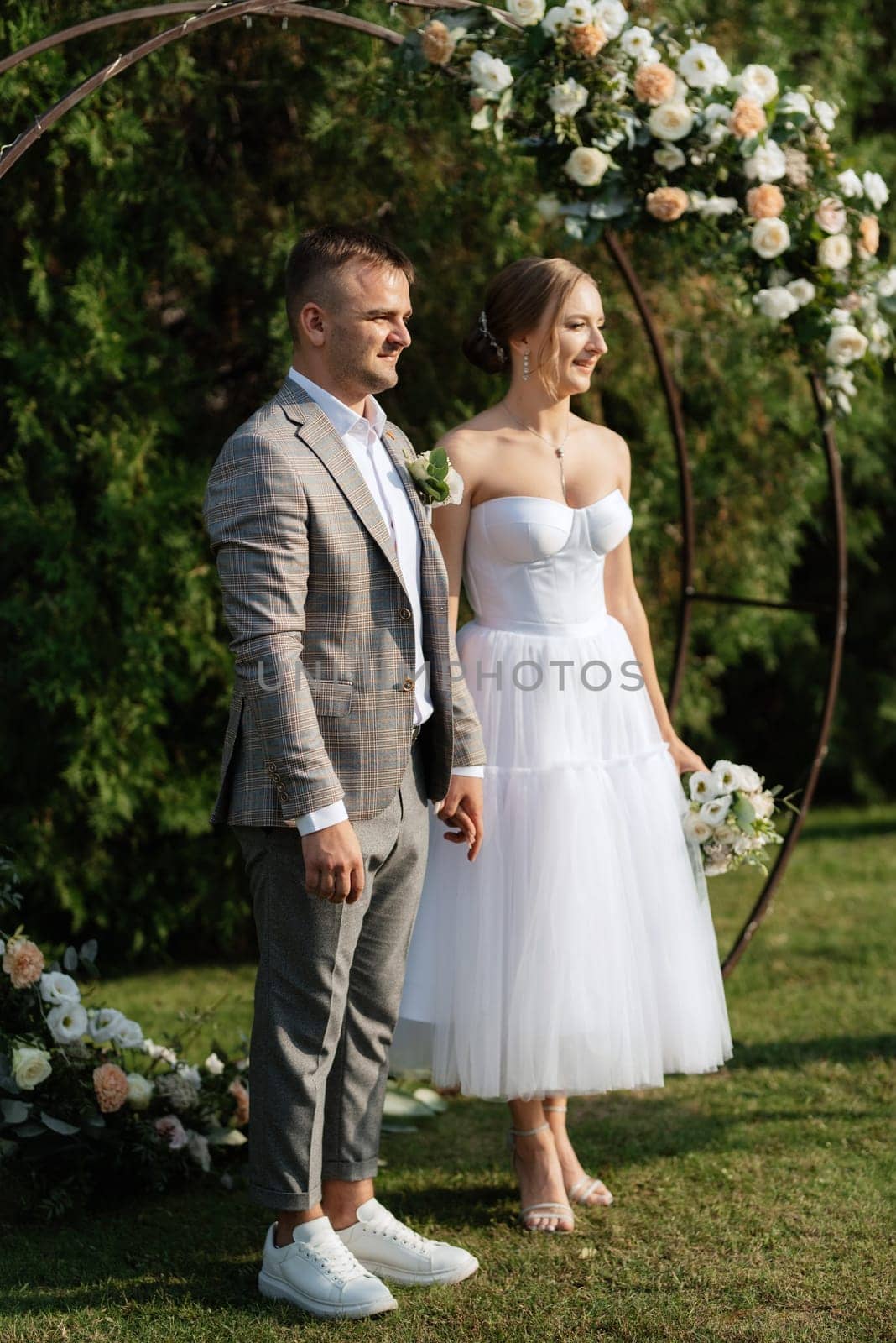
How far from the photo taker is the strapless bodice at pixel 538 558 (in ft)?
9.66

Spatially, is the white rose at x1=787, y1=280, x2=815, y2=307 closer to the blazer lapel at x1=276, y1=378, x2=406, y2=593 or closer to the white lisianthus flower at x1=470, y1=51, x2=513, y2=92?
the white lisianthus flower at x1=470, y1=51, x2=513, y2=92

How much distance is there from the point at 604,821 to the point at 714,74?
182 cm

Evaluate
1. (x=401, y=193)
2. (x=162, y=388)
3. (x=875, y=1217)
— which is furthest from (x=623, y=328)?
(x=875, y=1217)

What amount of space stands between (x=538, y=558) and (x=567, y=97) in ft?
3.71

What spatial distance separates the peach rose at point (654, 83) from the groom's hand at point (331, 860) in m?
1.95

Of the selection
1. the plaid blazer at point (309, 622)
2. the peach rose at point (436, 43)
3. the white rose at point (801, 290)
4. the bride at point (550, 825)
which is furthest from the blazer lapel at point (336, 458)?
the white rose at point (801, 290)

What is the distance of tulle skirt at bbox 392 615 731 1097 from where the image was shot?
9.32ft

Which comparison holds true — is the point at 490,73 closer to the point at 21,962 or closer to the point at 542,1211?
the point at 21,962

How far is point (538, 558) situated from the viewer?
2.98 metres

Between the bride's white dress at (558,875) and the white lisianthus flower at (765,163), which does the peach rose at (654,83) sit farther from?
the bride's white dress at (558,875)

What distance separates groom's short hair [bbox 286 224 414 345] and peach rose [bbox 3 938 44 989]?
4.87 ft

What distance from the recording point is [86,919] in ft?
16.9

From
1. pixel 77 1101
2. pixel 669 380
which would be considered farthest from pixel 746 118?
pixel 77 1101

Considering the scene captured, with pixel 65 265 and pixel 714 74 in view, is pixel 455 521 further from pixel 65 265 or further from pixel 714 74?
pixel 65 265
